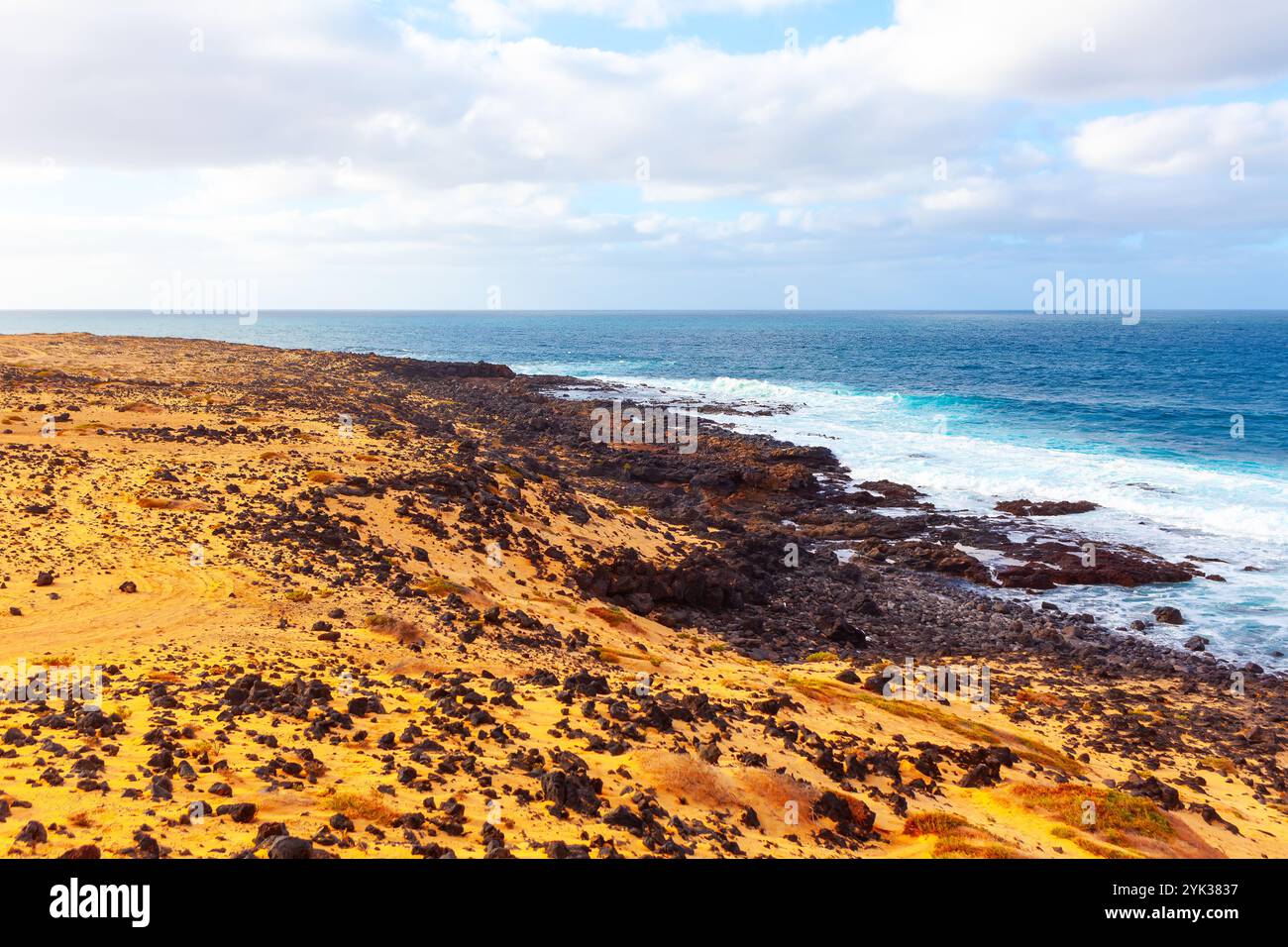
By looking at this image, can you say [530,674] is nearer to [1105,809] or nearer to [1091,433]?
[1105,809]

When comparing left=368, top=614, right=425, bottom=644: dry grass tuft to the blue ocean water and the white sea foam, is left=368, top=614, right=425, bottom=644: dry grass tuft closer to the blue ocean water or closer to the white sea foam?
the white sea foam

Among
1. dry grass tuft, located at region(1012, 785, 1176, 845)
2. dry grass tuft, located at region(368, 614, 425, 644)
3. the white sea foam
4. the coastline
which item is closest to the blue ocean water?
the white sea foam

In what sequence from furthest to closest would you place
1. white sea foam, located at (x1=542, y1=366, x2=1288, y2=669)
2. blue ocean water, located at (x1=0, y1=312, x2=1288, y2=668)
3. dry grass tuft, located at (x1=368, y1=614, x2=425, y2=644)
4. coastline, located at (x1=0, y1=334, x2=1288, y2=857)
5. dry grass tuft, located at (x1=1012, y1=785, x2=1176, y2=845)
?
Result: blue ocean water, located at (x1=0, y1=312, x2=1288, y2=668), white sea foam, located at (x1=542, y1=366, x2=1288, y2=669), dry grass tuft, located at (x1=368, y1=614, x2=425, y2=644), dry grass tuft, located at (x1=1012, y1=785, x2=1176, y2=845), coastline, located at (x1=0, y1=334, x2=1288, y2=857)

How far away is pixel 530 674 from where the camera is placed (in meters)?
12.8

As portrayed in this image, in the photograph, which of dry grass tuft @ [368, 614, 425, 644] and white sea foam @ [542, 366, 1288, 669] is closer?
dry grass tuft @ [368, 614, 425, 644]

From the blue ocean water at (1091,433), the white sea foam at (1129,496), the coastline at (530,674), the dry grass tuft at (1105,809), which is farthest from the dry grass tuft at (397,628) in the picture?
the blue ocean water at (1091,433)

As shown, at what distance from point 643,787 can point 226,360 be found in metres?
52.9

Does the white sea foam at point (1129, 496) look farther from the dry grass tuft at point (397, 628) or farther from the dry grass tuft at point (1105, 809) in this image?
the dry grass tuft at point (397, 628)

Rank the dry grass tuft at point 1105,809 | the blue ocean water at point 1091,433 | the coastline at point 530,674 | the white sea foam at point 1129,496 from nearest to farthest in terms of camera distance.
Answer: the coastline at point 530,674
the dry grass tuft at point 1105,809
the white sea foam at point 1129,496
the blue ocean water at point 1091,433

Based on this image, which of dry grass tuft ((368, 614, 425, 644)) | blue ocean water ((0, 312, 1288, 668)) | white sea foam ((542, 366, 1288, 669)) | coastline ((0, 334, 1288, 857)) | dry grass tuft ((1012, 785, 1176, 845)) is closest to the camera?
coastline ((0, 334, 1288, 857))

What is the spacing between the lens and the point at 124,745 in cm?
829

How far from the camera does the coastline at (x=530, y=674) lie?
8086 mm

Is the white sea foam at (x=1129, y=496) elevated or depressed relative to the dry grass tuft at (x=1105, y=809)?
elevated

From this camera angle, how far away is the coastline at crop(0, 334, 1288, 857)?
8086 millimetres
